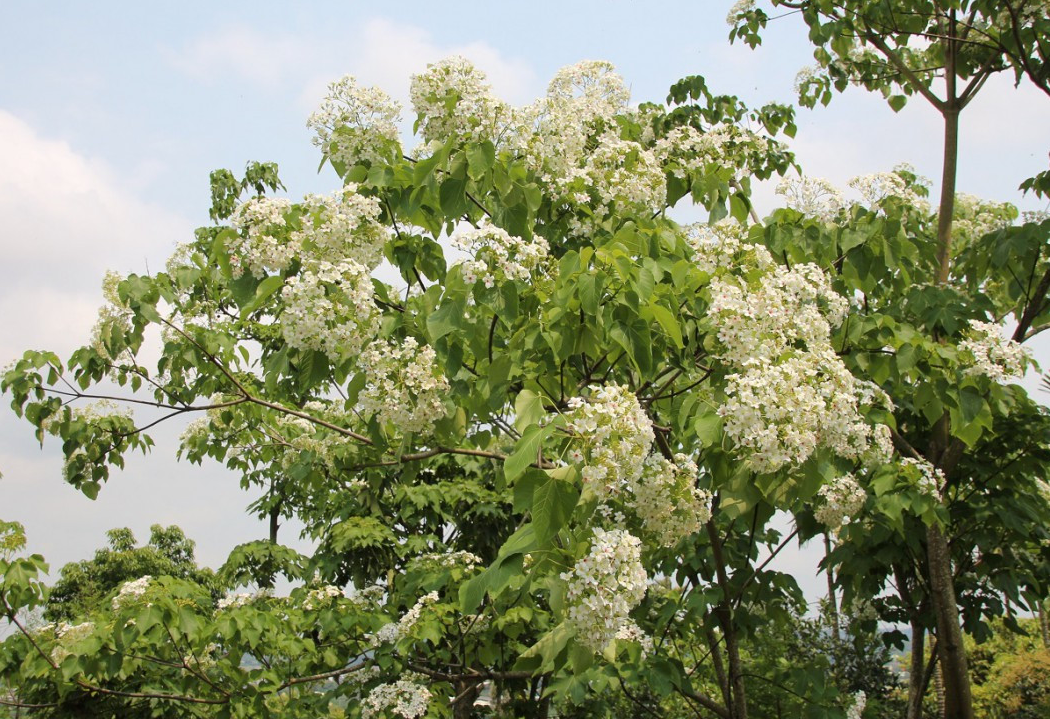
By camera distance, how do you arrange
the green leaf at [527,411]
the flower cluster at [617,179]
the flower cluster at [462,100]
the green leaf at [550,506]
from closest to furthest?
the green leaf at [550,506], the green leaf at [527,411], the flower cluster at [462,100], the flower cluster at [617,179]

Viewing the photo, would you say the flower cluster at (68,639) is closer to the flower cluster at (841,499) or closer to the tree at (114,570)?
the flower cluster at (841,499)

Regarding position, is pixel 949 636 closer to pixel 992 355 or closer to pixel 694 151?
pixel 992 355

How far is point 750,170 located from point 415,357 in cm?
297

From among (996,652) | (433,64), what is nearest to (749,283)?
(433,64)

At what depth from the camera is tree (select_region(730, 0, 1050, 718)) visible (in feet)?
16.8

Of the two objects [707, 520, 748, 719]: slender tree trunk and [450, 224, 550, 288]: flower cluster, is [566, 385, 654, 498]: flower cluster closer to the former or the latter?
[450, 224, 550, 288]: flower cluster

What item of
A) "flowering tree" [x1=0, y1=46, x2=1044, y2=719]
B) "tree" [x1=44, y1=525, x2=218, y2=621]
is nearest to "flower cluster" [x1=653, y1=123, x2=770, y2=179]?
"flowering tree" [x1=0, y1=46, x2=1044, y2=719]

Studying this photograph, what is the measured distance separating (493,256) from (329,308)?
2.03 feet

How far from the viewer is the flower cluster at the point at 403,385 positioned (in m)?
3.16

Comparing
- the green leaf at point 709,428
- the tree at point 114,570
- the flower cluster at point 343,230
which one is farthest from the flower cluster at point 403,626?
the tree at point 114,570

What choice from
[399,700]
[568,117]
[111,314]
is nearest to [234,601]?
[399,700]

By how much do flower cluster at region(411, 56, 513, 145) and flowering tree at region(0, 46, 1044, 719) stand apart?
0.04ft

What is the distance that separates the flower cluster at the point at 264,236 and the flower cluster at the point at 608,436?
1418mm

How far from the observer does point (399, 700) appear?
4.84 metres
